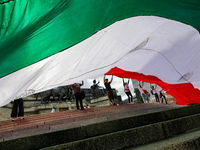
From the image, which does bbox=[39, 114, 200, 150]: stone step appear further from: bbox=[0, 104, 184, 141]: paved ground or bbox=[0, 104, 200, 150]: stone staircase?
bbox=[0, 104, 184, 141]: paved ground

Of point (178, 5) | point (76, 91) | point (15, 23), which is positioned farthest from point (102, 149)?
point (76, 91)

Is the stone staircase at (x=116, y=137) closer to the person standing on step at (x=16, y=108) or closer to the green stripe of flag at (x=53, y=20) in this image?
the green stripe of flag at (x=53, y=20)

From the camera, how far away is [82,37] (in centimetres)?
257

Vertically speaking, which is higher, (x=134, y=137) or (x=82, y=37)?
(x=82, y=37)

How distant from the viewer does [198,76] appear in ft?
13.6

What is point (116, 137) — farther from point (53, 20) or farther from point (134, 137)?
point (53, 20)

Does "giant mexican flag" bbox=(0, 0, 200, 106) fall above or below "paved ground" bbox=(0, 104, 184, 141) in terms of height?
above

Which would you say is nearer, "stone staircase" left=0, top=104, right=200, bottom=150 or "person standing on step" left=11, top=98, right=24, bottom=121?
"stone staircase" left=0, top=104, right=200, bottom=150

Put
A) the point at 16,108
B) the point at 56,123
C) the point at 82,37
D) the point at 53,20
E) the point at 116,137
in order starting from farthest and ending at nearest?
the point at 16,108, the point at 56,123, the point at 82,37, the point at 116,137, the point at 53,20

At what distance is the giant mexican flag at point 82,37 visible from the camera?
2117mm

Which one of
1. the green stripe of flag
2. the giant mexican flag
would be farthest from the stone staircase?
the green stripe of flag

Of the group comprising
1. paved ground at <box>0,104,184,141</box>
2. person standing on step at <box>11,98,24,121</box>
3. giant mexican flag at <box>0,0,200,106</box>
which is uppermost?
giant mexican flag at <box>0,0,200,106</box>

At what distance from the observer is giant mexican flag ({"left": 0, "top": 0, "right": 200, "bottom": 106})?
212cm

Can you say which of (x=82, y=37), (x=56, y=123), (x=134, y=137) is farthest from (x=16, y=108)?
(x=134, y=137)
